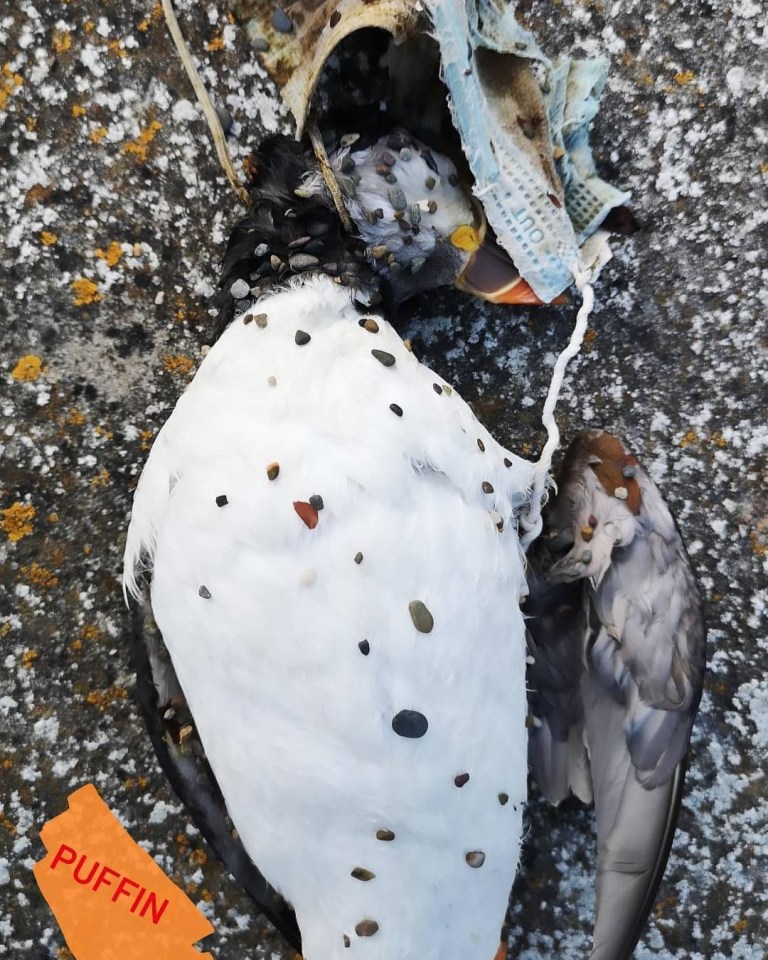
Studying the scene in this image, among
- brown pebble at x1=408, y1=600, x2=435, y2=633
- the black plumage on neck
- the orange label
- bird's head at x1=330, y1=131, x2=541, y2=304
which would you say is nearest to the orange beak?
bird's head at x1=330, y1=131, x2=541, y2=304

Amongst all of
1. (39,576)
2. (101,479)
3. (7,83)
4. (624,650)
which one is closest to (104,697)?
(39,576)

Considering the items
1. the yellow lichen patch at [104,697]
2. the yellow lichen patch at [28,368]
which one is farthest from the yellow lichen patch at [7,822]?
the yellow lichen patch at [28,368]

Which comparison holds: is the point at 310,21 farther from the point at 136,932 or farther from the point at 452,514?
the point at 136,932

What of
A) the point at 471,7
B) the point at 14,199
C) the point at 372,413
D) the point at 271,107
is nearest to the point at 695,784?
the point at 372,413

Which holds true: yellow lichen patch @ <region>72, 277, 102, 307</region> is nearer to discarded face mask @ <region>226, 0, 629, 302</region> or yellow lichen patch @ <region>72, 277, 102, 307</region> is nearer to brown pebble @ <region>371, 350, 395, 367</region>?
discarded face mask @ <region>226, 0, 629, 302</region>

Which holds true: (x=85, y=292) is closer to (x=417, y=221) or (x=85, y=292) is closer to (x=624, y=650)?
(x=417, y=221)
